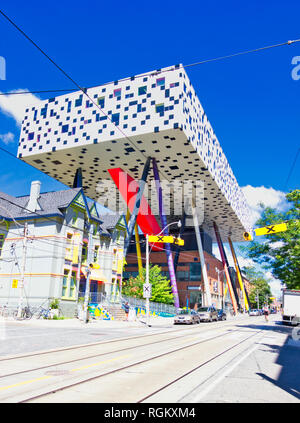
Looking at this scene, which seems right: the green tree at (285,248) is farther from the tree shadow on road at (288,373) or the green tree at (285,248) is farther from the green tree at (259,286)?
the green tree at (259,286)

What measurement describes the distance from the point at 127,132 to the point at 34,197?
14509 mm

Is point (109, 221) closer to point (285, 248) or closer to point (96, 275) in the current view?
point (96, 275)

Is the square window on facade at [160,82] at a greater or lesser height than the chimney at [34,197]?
greater

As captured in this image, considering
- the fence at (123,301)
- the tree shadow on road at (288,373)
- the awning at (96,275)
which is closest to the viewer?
the tree shadow on road at (288,373)

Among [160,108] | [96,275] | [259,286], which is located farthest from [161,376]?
[259,286]

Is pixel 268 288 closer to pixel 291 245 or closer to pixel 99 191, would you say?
pixel 99 191

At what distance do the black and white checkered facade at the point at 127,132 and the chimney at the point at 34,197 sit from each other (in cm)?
1075

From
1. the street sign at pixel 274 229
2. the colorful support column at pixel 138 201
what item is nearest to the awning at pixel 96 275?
the colorful support column at pixel 138 201

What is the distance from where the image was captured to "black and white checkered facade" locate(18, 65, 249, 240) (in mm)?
42344

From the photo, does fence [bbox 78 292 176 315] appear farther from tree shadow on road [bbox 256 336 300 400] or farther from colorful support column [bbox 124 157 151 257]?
tree shadow on road [bbox 256 336 300 400]

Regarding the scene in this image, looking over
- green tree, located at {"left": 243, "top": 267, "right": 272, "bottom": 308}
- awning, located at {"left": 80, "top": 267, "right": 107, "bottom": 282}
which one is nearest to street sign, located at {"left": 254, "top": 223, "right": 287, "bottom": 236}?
awning, located at {"left": 80, "top": 267, "right": 107, "bottom": 282}

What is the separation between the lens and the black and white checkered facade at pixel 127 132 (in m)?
42.3

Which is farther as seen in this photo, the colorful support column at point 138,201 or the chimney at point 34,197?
the colorful support column at point 138,201

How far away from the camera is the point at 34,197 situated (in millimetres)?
35500
